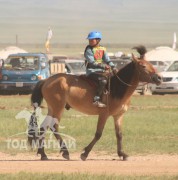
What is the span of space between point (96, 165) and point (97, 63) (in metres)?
2.36

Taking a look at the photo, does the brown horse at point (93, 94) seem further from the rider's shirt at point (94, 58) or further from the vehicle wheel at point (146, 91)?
the vehicle wheel at point (146, 91)

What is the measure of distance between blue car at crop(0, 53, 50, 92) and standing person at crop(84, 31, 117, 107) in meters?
20.0

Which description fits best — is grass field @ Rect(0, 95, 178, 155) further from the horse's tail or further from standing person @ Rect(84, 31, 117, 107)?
standing person @ Rect(84, 31, 117, 107)

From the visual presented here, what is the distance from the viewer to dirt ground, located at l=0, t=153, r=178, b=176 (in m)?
12.9

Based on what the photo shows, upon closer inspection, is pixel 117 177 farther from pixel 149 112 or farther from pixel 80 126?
pixel 149 112

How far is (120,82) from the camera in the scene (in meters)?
15.5

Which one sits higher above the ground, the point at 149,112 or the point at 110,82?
the point at 110,82

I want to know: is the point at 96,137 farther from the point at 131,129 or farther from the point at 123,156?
the point at 131,129

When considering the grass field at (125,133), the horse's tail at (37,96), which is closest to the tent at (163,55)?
the grass field at (125,133)

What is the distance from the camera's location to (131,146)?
17.2 metres

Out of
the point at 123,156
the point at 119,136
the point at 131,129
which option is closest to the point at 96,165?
the point at 123,156

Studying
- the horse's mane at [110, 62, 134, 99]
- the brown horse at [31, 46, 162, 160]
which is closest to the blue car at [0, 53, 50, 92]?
the brown horse at [31, 46, 162, 160]
